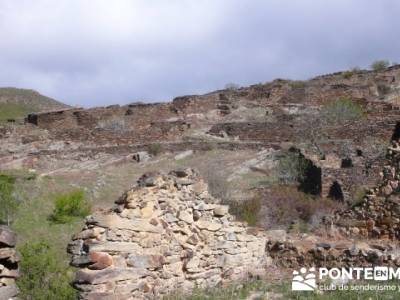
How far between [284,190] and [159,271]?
1130cm

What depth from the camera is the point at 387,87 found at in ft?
129

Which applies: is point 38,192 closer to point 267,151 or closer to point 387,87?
point 267,151

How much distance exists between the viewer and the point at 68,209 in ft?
50.8

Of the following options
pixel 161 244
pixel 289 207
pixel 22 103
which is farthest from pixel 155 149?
pixel 22 103

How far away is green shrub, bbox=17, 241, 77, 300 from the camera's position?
782cm

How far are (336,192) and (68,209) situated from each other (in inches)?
316

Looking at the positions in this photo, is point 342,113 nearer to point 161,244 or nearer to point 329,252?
point 329,252

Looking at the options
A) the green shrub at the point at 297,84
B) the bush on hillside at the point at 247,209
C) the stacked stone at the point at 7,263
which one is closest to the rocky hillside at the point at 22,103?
the green shrub at the point at 297,84

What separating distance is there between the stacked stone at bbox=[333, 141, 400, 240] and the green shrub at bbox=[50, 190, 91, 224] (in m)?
6.97

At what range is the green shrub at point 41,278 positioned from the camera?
7820 millimetres

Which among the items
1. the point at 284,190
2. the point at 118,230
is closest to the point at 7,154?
the point at 284,190

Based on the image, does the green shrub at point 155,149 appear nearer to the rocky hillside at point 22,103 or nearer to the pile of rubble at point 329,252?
the pile of rubble at point 329,252

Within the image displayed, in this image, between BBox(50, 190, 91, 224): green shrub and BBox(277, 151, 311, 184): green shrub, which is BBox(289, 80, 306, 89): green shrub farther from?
BBox(50, 190, 91, 224): green shrub

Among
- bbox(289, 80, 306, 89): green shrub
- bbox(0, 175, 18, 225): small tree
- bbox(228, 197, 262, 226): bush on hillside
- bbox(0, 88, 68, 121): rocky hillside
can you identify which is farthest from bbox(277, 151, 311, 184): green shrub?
bbox(0, 88, 68, 121): rocky hillside
